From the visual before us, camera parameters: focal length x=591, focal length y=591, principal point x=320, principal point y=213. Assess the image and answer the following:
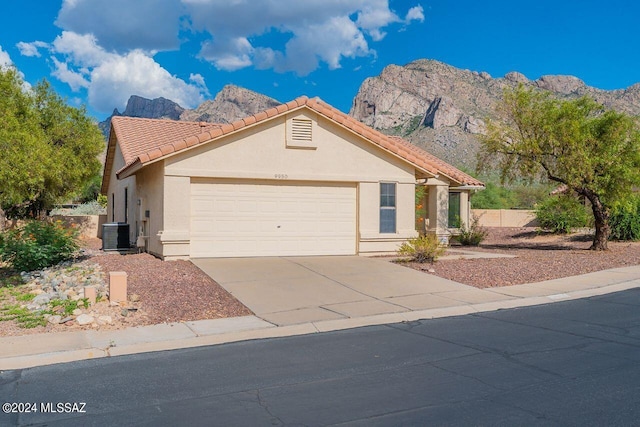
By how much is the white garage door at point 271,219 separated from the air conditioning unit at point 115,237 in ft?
17.7

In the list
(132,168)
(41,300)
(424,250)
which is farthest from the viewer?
(132,168)

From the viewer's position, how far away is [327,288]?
12734mm

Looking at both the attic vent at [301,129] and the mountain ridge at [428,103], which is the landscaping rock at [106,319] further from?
the mountain ridge at [428,103]

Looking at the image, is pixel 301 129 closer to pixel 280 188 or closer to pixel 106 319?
pixel 280 188

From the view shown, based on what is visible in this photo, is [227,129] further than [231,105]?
No

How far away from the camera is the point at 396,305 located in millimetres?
11133

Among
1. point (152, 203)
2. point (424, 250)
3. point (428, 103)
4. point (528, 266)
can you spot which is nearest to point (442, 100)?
point (428, 103)

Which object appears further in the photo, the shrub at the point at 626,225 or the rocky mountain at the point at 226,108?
the rocky mountain at the point at 226,108

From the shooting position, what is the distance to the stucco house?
16312 mm

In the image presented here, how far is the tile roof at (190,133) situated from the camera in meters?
16.2

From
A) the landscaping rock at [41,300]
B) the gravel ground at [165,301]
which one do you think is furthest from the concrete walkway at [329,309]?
the landscaping rock at [41,300]

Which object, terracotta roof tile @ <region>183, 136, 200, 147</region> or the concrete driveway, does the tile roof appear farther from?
the concrete driveway

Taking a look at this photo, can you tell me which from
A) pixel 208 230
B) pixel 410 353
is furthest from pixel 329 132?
pixel 410 353

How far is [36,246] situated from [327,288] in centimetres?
772
